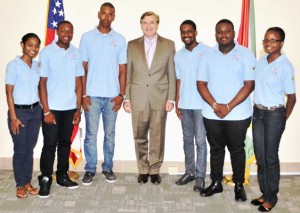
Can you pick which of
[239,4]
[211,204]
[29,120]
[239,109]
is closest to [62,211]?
[29,120]

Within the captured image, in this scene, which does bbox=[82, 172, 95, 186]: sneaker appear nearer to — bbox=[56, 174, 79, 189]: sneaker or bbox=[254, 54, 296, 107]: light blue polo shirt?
bbox=[56, 174, 79, 189]: sneaker

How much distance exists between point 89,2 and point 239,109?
2203mm

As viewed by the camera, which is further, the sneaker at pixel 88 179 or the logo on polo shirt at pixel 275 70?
the sneaker at pixel 88 179

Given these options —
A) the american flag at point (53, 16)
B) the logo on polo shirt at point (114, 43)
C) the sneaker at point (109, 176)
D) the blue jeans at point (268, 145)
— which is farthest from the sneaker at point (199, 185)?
the american flag at point (53, 16)

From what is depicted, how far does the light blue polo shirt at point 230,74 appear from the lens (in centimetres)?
317

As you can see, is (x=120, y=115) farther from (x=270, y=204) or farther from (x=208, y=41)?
(x=270, y=204)

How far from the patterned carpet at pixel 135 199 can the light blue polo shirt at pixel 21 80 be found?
37.2 inches

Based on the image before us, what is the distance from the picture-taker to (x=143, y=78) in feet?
12.3

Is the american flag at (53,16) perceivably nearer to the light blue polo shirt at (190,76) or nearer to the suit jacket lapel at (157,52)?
the suit jacket lapel at (157,52)

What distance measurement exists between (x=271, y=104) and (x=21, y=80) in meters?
2.19

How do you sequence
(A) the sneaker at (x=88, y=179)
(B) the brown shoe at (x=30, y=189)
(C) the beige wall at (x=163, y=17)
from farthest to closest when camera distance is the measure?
(C) the beige wall at (x=163, y=17) < (A) the sneaker at (x=88, y=179) < (B) the brown shoe at (x=30, y=189)

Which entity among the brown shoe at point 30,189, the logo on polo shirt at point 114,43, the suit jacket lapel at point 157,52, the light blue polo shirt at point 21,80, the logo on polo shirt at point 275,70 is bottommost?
the brown shoe at point 30,189

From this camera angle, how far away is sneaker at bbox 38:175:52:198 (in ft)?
11.3

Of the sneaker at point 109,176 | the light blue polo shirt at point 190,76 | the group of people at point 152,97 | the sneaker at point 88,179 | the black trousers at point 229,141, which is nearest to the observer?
the group of people at point 152,97
